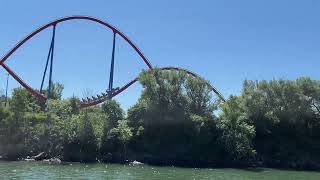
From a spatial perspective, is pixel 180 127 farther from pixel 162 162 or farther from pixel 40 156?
pixel 40 156

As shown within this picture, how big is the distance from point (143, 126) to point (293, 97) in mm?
18523

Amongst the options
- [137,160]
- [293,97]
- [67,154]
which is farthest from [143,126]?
[293,97]

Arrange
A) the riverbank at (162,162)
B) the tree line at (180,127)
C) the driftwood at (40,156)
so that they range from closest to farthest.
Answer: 1. the riverbank at (162,162)
2. the driftwood at (40,156)
3. the tree line at (180,127)

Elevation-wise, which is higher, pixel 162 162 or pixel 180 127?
pixel 180 127

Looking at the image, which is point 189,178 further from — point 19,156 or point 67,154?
point 19,156

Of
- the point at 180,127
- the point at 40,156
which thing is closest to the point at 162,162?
the point at 180,127

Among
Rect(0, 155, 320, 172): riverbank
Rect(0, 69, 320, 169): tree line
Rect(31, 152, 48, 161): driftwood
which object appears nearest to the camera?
Rect(0, 155, 320, 172): riverbank

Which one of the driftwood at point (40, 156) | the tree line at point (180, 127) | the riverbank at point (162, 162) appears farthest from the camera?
the tree line at point (180, 127)

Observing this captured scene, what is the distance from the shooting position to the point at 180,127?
194ft

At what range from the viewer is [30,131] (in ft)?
196

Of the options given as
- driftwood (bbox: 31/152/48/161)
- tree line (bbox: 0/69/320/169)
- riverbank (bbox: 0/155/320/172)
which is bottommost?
riverbank (bbox: 0/155/320/172)

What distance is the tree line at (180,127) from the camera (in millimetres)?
56625

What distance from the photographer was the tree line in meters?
56.6

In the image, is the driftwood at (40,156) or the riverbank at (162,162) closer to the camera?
the riverbank at (162,162)
